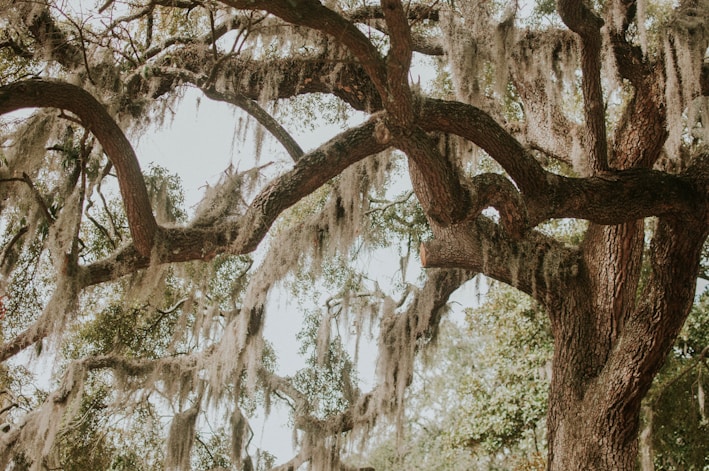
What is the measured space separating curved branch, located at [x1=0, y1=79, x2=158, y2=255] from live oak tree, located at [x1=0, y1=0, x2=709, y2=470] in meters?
0.01

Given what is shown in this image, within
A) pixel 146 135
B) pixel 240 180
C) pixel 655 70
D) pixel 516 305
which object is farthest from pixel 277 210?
pixel 516 305

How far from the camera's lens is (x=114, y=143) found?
150 inches

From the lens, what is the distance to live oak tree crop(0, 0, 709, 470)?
3.98 meters

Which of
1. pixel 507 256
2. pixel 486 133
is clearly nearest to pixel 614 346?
pixel 507 256

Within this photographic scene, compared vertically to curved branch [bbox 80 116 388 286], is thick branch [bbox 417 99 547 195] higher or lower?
higher

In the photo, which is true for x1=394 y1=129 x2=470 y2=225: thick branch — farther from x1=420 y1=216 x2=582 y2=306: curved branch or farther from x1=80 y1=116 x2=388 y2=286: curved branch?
x1=420 y1=216 x2=582 y2=306: curved branch

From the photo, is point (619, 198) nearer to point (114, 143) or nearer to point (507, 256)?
point (507, 256)

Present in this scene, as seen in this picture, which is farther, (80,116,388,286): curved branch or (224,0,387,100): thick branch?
(80,116,388,286): curved branch

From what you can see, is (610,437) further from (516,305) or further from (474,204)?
(516,305)

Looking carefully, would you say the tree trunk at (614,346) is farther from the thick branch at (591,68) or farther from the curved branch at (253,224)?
the curved branch at (253,224)

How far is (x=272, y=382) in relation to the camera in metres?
6.67

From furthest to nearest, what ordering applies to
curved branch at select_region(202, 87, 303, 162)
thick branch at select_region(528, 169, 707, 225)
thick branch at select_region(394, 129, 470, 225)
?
curved branch at select_region(202, 87, 303, 162) → thick branch at select_region(528, 169, 707, 225) → thick branch at select_region(394, 129, 470, 225)

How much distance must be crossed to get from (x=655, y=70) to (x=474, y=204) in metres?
1.85

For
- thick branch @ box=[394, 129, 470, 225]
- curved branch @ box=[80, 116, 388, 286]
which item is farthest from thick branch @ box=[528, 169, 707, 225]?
curved branch @ box=[80, 116, 388, 286]
